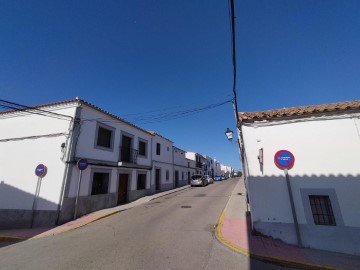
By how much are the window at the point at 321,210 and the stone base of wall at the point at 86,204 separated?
33.7 feet

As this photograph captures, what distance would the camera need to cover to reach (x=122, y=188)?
13.7 meters

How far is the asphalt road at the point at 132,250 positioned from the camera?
448 centimetres

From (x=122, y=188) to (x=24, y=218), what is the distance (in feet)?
18.8

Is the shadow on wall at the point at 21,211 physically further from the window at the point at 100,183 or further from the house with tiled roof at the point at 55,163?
the window at the point at 100,183

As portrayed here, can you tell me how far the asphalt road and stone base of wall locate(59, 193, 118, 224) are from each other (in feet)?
5.64

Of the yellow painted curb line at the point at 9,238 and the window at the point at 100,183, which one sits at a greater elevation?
the window at the point at 100,183

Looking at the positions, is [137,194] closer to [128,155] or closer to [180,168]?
[128,155]

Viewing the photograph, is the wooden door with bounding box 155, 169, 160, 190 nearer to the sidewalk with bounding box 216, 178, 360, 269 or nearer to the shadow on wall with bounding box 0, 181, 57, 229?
the shadow on wall with bounding box 0, 181, 57, 229

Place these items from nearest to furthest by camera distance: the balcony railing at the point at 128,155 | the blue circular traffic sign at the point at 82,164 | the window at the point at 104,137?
1. the blue circular traffic sign at the point at 82,164
2. the window at the point at 104,137
3. the balcony railing at the point at 128,155

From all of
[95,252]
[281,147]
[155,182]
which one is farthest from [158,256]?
[155,182]

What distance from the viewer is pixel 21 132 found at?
415 inches

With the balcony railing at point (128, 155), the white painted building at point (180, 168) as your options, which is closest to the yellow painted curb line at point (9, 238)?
the balcony railing at point (128, 155)

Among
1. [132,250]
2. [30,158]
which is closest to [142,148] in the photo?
[30,158]

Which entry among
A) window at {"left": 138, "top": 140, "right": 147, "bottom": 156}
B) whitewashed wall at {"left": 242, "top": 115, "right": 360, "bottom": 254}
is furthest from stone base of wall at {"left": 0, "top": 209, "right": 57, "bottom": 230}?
whitewashed wall at {"left": 242, "top": 115, "right": 360, "bottom": 254}
